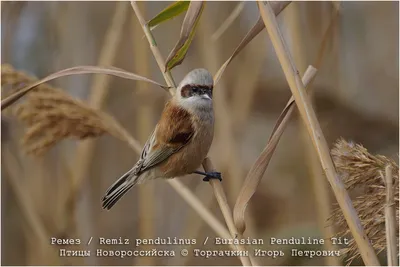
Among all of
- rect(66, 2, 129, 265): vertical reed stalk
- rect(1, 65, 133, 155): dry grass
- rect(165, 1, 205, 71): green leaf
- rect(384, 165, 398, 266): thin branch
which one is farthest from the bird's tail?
rect(384, 165, 398, 266): thin branch

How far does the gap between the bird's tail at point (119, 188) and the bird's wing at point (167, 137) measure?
24mm

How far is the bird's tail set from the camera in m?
1.19

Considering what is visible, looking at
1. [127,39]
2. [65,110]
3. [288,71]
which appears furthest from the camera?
[127,39]

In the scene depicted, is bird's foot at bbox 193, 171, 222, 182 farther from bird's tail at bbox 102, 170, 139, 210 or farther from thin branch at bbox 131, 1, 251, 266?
bird's tail at bbox 102, 170, 139, 210

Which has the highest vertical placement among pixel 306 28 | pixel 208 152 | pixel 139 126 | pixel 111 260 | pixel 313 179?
pixel 306 28

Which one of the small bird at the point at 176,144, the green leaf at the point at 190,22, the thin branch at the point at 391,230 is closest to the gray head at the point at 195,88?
the small bird at the point at 176,144

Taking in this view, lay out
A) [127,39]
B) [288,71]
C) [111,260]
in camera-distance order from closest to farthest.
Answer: [288,71] → [111,260] → [127,39]

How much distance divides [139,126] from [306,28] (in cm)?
55

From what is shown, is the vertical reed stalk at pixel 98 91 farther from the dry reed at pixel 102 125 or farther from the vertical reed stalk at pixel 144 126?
the dry reed at pixel 102 125

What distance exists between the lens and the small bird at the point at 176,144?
1194mm

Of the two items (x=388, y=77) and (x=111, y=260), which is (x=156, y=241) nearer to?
(x=111, y=260)

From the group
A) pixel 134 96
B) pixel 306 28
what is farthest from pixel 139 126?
pixel 306 28

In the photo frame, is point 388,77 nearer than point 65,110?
No

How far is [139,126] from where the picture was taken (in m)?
1.38
